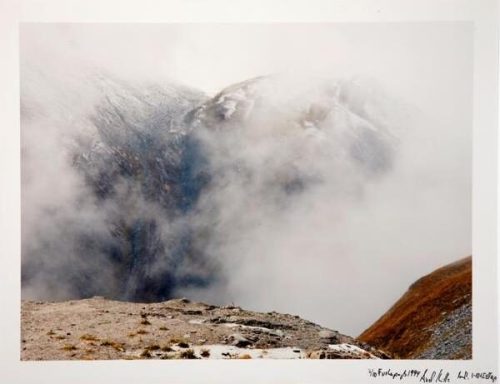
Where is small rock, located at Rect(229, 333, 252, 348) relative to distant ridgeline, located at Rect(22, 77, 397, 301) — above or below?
below

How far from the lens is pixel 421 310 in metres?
3.40

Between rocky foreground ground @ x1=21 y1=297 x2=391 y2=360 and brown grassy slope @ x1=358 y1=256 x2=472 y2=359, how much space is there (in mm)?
104

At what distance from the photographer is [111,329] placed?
3.37 meters

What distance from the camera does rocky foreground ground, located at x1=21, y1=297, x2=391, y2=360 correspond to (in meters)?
3.35

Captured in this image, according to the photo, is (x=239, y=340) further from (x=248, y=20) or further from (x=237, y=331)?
(x=248, y=20)

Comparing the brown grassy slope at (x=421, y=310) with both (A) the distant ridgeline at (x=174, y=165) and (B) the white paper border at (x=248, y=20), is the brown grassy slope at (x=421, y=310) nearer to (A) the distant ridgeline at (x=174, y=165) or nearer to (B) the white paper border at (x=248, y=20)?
(B) the white paper border at (x=248, y=20)

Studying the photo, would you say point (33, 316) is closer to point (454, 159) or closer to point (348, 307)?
point (348, 307)

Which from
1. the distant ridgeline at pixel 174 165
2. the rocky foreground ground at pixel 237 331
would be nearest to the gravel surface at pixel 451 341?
the rocky foreground ground at pixel 237 331

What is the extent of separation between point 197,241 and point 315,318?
788mm

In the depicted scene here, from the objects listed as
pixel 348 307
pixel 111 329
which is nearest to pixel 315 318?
pixel 348 307

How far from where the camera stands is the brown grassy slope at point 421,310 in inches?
133
